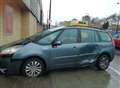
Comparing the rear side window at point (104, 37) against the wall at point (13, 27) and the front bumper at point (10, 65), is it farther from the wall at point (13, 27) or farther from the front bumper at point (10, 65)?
the wall at point (13, 27)

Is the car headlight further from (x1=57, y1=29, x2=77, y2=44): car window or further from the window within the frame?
the window

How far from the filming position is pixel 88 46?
9969 mm

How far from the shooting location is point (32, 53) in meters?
8.59

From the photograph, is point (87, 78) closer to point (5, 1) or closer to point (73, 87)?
point (73, 87)

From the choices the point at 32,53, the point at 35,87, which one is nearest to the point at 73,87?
the point at 35,87

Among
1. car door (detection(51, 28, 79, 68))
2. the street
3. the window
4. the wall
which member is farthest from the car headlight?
the wall

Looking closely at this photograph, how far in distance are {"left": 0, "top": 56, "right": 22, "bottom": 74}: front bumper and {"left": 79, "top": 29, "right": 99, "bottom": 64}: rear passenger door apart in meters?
2.30

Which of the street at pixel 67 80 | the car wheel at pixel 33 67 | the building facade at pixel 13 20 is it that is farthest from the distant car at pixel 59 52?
the building facade at pixel 13 20

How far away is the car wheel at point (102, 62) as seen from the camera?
10.5 m

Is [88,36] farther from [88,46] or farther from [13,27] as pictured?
[13,27]

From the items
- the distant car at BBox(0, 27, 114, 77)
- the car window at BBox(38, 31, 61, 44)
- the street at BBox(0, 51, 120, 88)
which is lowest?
the street at BBox(0, 51, 120, 88)

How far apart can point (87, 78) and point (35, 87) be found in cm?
210

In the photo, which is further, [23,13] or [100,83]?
[23,13]

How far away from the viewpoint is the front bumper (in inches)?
328
